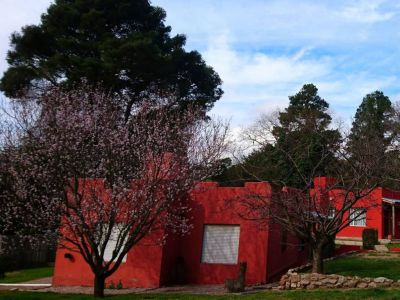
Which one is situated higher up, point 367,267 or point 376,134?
point 376,134

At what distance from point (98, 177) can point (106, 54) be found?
36.6 ft

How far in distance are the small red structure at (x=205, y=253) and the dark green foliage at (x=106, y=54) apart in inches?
402

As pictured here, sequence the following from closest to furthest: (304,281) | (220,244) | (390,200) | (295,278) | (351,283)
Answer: (351,283)
(304,281)
(295,278)
(220,244)
(390,200)

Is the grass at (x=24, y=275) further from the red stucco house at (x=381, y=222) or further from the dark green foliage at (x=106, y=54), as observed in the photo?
the red stucco house at (x=381, y=222)

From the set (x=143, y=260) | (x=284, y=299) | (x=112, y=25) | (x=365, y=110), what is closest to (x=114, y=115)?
(x=143, y=260)

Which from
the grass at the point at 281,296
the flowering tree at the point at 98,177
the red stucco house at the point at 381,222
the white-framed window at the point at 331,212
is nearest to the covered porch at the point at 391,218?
the red stucco house at the point at 381,222

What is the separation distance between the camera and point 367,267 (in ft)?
58.3

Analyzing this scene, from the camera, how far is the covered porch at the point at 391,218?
34.3 meters

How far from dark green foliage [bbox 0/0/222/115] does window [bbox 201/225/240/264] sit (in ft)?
34.9

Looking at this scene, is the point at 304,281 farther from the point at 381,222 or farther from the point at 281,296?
the point at 381,222

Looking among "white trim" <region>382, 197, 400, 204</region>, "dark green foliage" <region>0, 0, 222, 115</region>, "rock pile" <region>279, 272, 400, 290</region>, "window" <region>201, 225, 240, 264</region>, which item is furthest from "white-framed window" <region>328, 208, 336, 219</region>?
"white trim" <region>382, 197, 400, 204</region>

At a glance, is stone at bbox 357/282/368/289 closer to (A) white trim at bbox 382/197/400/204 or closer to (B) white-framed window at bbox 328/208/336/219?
(B) white-framed window at bbox 328/208/336/219

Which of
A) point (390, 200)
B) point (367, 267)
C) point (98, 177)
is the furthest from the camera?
point (390, 200)

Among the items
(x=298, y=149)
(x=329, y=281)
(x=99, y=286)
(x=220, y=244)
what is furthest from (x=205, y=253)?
(x=298, y=149)
